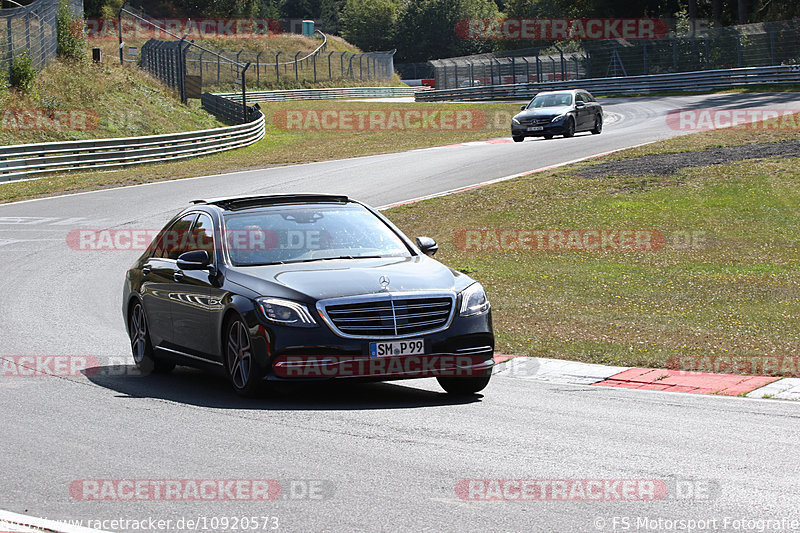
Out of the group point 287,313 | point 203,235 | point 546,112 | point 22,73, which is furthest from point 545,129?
point 287,313

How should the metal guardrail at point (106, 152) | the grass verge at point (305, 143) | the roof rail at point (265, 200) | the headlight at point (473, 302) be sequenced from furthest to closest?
the metal guardrail at point (106, 152), the grass verge at point (305, 143), the roof rail at point (265, 200), the headlight at point (473, 302)

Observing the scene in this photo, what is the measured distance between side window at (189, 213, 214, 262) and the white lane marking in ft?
12.7

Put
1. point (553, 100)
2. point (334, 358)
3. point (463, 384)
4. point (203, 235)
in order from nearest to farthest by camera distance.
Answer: point (334, 358) → point (463, 384) → point (203, 235) → point (553, 100)

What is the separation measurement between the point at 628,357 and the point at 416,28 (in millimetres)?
129918

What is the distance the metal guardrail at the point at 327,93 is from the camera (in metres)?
77.4

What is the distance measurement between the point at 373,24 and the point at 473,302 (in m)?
138

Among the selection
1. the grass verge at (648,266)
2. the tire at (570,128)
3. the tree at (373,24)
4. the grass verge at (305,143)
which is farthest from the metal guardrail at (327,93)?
the tree at (373,24)

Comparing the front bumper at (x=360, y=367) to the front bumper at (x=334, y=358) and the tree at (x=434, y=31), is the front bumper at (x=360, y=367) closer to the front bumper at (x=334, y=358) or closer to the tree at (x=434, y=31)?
the front bumper at (x=334, y=358)

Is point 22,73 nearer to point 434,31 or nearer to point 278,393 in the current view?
point 278,393

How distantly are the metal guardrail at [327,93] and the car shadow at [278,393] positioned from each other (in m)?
62.1

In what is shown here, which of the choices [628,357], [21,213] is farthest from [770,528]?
[21,213]

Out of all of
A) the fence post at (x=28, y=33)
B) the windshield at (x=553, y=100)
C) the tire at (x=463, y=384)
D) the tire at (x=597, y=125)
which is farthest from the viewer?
the fence post at (x=28, y=33)

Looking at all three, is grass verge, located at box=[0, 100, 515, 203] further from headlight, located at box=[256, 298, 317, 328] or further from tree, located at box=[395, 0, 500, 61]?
tree, located at box=[395, 0, 500, 61]

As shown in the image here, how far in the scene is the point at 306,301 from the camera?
797 cm
